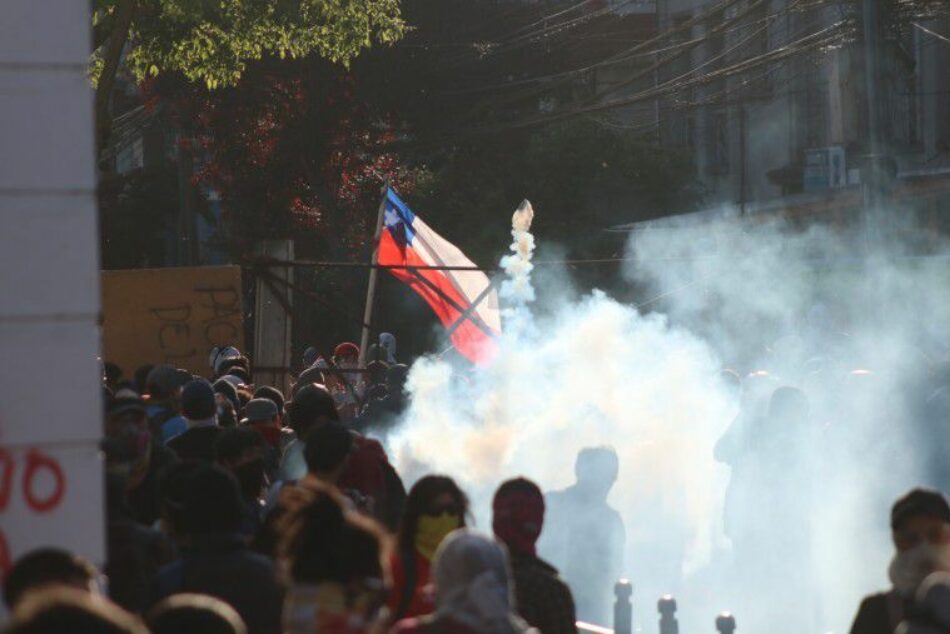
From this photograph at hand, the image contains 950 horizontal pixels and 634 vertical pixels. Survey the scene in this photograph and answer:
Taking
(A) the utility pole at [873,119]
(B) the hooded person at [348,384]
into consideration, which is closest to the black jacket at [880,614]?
(B) the hooded person at [348,384]

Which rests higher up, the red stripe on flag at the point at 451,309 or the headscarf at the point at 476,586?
the red stripe on flag at the point at 451,309

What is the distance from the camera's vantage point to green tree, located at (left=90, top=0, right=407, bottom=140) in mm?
15719

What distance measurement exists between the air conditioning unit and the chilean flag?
1507cm

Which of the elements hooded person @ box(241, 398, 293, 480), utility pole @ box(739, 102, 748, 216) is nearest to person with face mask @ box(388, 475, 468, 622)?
hooded person @ box(241, 398, 293, 480)

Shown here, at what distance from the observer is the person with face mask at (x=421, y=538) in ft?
19.9

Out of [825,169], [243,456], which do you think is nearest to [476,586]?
[243,456]

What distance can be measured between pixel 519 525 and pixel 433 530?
1.29ft

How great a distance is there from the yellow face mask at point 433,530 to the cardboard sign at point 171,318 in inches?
440

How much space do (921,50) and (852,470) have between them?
22.2 meters

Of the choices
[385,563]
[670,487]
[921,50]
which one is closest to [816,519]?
[670,487]

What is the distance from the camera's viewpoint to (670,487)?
13.9 m

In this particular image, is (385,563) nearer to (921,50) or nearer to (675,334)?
(675,334)

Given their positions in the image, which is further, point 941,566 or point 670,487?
point 670,487

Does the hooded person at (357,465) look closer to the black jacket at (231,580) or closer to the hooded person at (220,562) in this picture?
the hooded person at (220,562)
